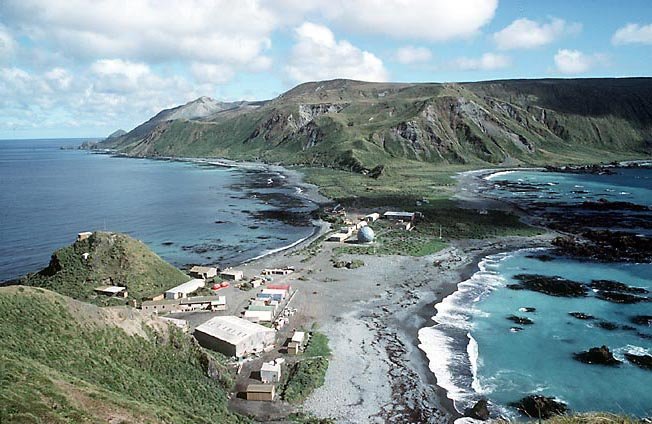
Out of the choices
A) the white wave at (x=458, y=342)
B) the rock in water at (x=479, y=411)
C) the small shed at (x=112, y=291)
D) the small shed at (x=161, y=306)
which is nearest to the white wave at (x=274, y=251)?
the small shed at (x=161, y=306)

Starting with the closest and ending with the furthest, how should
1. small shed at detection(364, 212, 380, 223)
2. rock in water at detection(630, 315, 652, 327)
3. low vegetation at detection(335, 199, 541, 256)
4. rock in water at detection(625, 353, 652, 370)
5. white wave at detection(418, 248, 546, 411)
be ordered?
white wave at detection(418, 248, 546, 411)
rock in water at detection(625, 353, 652, 370)
rock in water at detection(630, 315, 652, 327)
low vegetation at detection(335, 199, 541, 256)
small shed at detection(364, 212, 380, 223)

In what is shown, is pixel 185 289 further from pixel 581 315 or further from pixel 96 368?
pixel 581 315

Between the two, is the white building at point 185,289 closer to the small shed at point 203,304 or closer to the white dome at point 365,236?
the small shed at point 203,304

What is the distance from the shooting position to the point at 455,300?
57.3 m

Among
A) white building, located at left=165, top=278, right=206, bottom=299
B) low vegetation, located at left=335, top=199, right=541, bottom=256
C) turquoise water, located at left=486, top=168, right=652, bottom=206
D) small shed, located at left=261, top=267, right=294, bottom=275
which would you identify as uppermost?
turquoise water, located at left=486, top=168, right=652, bottom=206

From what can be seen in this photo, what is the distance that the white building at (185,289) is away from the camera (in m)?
55.5

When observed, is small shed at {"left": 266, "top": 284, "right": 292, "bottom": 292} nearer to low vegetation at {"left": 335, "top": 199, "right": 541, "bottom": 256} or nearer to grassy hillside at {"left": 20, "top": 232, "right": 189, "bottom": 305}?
grassy hillside at {"left": 20, "top": 232, "right": 189, "bottom": 305}

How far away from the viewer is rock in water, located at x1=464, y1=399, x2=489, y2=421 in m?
34.0

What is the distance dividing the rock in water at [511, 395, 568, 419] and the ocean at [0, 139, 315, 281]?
157 ft

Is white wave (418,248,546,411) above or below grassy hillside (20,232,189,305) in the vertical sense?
below

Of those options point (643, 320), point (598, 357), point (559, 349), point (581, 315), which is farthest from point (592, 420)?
point (643, 320)

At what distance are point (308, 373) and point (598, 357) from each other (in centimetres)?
2437

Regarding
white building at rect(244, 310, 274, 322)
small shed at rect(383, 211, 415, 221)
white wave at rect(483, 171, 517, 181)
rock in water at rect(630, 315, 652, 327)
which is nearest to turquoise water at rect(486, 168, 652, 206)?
white wave at rect(483, 171, 517, 181)

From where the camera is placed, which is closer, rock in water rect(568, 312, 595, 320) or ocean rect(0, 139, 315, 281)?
rock in water rect(568, 312, 595, 320)
